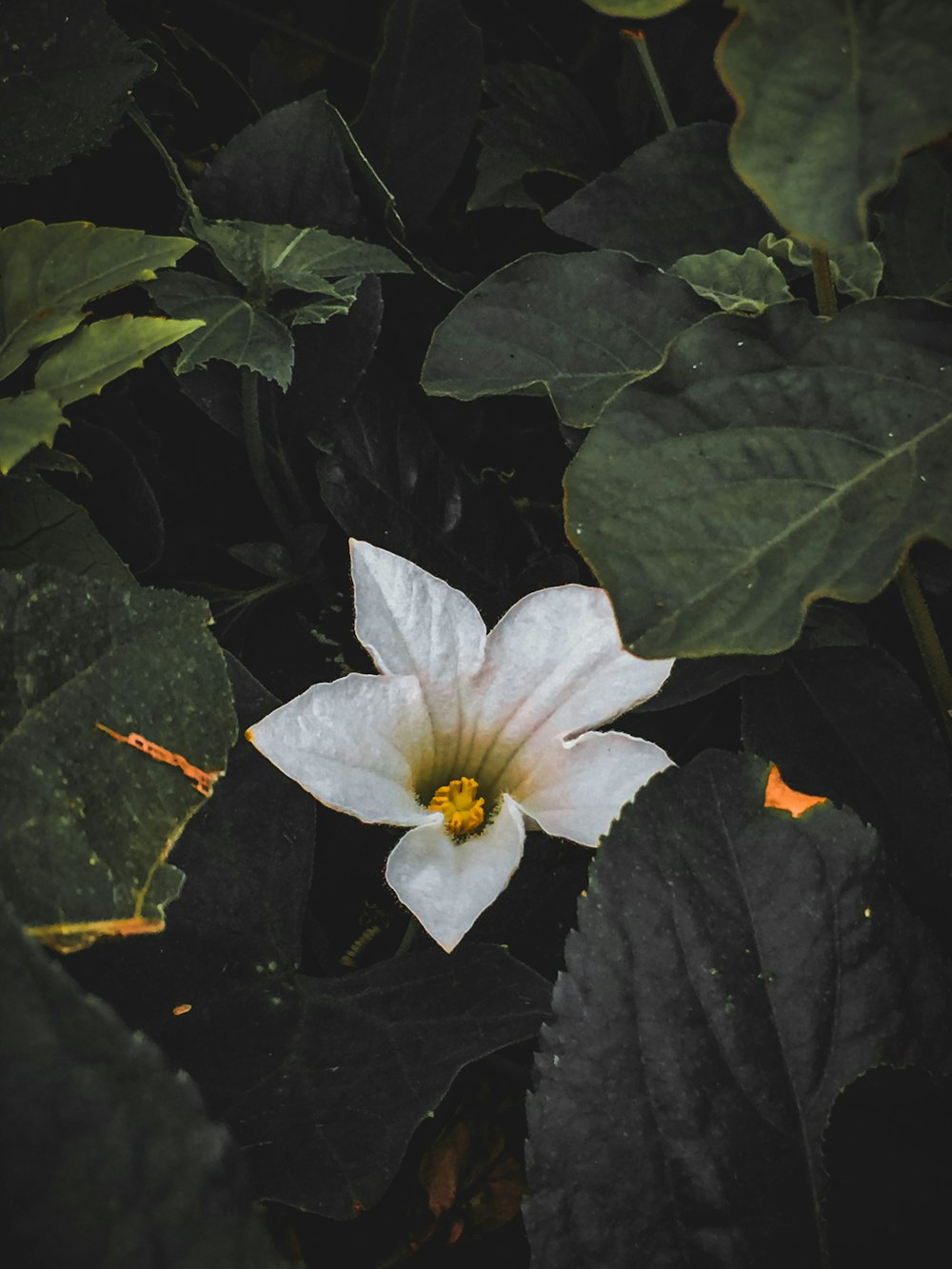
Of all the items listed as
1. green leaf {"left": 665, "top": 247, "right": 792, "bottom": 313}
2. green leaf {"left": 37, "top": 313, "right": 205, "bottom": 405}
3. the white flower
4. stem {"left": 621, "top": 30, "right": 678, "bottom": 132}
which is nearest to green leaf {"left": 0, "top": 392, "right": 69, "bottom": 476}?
green leaf {"left": 37, "top": 313, "right": 205, "bottom": 405}

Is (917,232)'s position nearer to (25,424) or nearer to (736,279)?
(736,279)

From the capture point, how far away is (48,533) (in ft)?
2.19

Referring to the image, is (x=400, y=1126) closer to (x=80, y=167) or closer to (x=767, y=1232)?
(x=767, y=1232)

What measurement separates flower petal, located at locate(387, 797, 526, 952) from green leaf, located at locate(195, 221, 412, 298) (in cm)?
35

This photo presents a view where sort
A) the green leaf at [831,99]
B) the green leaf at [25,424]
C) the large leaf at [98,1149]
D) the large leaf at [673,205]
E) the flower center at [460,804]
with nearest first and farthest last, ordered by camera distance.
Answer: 1. the large leaf at [98,1149]
2. the green leaf at [831,99]
3. the green leaf at [25,424]
4. the flower center at [460,804]
5. the large leaf at [673,205]

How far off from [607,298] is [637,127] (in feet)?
1.06

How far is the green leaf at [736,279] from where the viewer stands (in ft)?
2.33

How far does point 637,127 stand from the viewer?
3.14 ft

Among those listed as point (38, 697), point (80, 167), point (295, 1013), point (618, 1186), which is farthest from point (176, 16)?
point (618, 1186)

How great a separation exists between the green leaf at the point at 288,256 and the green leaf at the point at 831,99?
31 cm

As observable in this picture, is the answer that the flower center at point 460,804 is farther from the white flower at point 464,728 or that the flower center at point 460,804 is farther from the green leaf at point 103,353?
the green leaf at point 103,353

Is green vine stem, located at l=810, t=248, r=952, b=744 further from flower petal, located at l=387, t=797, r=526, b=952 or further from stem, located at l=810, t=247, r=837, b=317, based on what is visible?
flower petal, located at l=387, t=797, r=526, b=952

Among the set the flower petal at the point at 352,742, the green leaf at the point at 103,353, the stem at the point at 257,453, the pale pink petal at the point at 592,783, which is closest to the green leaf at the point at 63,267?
the green leaf at the point at 103,353

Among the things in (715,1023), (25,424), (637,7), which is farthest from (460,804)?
(637,7)
